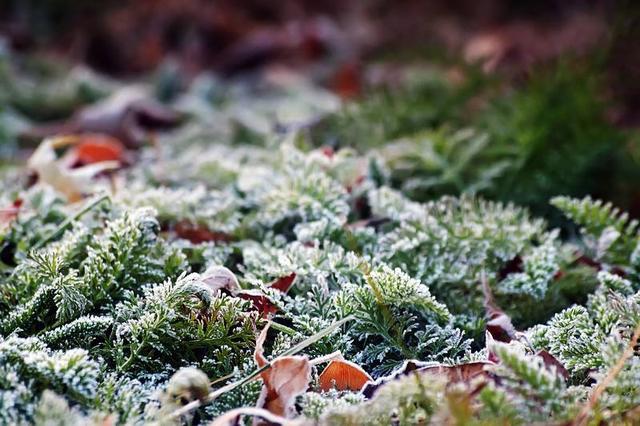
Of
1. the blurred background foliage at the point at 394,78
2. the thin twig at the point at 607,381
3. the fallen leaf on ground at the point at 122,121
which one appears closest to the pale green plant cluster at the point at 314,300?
the thin twig at the point at 607,381

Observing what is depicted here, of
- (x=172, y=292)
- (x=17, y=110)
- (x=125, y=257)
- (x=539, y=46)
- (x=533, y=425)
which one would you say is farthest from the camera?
(x=539, y=46)

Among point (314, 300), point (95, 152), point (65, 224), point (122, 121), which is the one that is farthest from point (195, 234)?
point (122, 121)

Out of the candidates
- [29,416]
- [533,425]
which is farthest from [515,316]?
[29,416]

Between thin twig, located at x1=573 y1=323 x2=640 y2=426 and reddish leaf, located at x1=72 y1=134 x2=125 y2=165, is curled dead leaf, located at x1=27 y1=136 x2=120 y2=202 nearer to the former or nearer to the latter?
reddish leaf, located at x1=72 y1=134 x2=125 y2=165

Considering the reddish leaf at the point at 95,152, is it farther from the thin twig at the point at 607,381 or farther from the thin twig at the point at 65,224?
the thin twig at the point at 607,381

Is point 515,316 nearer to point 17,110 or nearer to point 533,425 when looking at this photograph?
point 533,425

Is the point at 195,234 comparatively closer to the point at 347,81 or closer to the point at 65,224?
the point at 65,224

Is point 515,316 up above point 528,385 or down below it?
below
